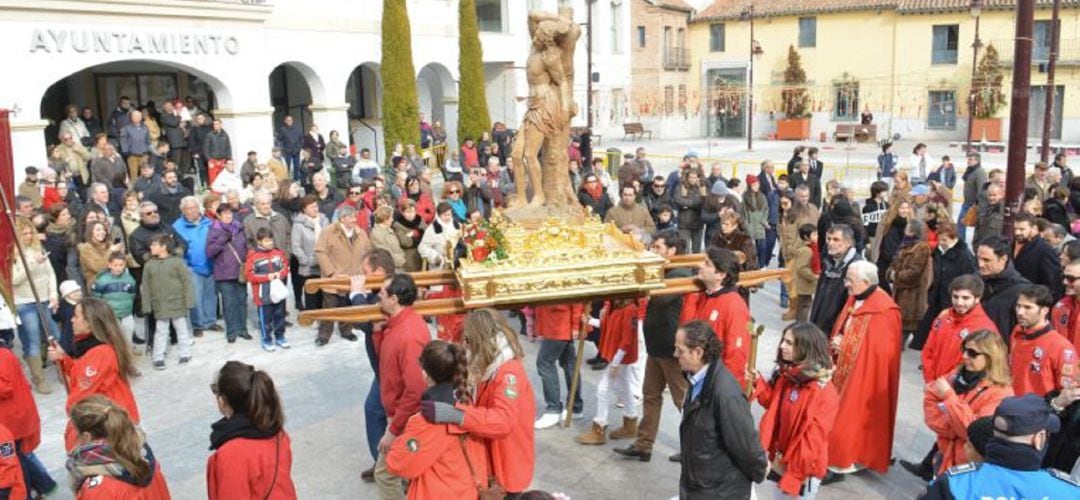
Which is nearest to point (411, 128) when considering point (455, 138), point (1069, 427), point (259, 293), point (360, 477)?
point (455, 138)

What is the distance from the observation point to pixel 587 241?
22.0 ft

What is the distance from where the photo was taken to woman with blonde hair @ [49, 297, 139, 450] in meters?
5.77

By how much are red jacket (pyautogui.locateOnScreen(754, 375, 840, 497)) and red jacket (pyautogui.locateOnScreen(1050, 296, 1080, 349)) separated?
7.93ft

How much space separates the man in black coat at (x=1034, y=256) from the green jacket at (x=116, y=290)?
8635 mm

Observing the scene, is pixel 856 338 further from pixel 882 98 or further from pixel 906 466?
pixel 882 98

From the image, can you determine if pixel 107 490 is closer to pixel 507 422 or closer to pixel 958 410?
pixel 507 422

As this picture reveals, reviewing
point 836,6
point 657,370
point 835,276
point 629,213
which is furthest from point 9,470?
point 836,6

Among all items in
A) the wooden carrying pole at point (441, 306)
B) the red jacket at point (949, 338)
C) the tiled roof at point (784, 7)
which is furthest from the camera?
the tiled roof at point (784, 7)

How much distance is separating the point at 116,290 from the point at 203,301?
1750 mm

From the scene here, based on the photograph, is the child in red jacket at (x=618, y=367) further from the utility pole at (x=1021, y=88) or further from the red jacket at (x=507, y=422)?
the utility pole at (x=1021, y=88)

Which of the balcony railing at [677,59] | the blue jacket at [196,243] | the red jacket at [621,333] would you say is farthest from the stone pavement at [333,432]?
the balcony railing at [677,59]

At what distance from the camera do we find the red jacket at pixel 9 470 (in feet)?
16.2

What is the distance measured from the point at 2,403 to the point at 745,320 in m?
4.91

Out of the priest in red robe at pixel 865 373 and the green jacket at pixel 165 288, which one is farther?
the green jacket at pixel 165 288
